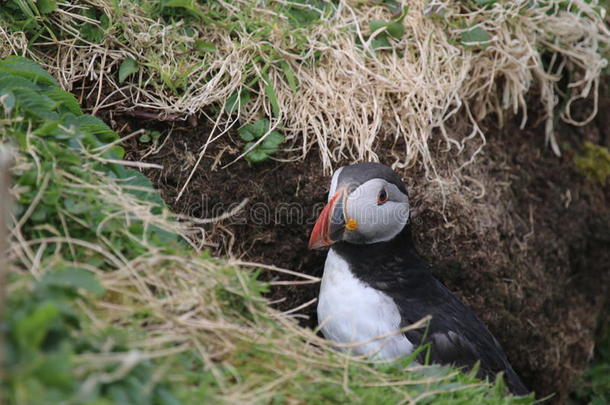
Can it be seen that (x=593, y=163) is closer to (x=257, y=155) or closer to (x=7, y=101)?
(x=257, y=155)

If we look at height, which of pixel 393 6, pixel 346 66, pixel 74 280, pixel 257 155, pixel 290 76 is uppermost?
pixel 393 6

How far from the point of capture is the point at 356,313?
3350 millimetres

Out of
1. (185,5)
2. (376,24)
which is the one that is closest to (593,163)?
(376,24)

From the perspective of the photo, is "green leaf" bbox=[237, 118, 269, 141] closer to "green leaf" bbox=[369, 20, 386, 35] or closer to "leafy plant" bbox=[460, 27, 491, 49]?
"green leaf" bbox=[369, 20, 386, 35]

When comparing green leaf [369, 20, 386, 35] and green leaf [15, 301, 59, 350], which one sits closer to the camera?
green leaf [15, 301, 59, 350]

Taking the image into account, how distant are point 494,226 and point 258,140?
5.16 feet

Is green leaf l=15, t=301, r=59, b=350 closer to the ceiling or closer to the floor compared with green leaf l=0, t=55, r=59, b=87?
closer to the floor

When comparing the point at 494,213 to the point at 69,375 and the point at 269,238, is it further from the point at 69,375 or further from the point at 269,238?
the point at 69,375

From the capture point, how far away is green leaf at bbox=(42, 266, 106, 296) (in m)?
2.02

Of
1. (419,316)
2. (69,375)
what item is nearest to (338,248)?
(419,316)

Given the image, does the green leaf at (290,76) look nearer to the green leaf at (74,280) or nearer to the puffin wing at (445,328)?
the puffin wing at (445,328)

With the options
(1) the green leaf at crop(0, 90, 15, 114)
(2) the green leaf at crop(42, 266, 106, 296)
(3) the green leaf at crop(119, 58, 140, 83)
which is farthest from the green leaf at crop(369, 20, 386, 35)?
(2) the green leaf at crop(42, 266, 106, 296)

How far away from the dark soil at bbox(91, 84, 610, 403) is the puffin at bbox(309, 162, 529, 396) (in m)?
0.53

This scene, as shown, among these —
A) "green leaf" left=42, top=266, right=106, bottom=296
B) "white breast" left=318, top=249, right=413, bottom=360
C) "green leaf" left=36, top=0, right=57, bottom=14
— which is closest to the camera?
"green leaf" left=42, top=266, right=106, bottom=296
